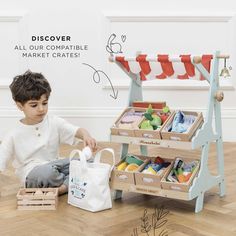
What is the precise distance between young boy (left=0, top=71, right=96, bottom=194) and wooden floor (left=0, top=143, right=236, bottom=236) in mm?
124

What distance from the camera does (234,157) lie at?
10.7 ft

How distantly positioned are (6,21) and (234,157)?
1.80 m

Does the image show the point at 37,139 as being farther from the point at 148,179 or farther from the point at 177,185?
the point at 177,185

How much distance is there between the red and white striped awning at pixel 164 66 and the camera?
2307mm

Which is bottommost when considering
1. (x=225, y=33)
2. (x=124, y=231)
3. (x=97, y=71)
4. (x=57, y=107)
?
(x=124, y=231)

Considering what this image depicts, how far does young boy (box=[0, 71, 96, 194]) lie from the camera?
8.20 ft

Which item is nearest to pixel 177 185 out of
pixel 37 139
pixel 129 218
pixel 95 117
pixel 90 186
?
pixel 129 218

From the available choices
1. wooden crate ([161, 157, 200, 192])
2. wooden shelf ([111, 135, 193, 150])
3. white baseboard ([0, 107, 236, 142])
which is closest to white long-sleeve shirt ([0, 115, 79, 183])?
wooden shelf ([111, 135, 193, 150])

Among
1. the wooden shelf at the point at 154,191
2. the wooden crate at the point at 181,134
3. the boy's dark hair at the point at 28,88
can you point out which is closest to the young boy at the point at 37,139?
the boy's dark hair at the point at 28,88

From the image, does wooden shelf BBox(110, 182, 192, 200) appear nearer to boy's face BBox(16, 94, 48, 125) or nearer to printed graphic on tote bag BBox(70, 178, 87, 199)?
printed graphic on tote bag BBox(70, 178, 87, 199)

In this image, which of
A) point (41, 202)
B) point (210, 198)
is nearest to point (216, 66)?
point (210, 198)

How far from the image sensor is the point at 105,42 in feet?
12.3

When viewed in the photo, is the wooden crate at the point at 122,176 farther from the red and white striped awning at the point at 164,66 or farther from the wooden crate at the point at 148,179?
the red and white striped awning at the point at 164,66

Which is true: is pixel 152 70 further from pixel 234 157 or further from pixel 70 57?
pixel 70 57
